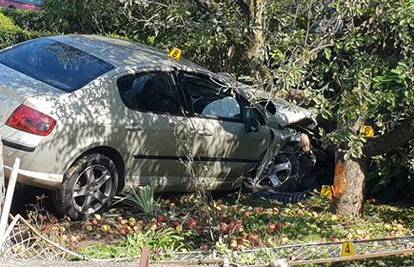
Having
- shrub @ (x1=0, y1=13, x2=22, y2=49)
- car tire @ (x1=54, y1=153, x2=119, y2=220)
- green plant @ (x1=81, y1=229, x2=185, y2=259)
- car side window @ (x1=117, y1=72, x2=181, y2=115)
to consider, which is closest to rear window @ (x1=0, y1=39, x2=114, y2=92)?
car side window @ (x1=117, y1=72, x2=181, y2=115)

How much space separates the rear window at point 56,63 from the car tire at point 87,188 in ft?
2.40

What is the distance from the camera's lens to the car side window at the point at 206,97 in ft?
23.6

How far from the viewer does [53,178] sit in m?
6.04

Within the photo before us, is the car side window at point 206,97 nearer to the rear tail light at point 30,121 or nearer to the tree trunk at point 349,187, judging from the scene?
the tree trunk at point 349,187

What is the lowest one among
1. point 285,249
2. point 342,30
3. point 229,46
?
point 285,249

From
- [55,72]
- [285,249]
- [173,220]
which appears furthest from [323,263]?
[55,72]

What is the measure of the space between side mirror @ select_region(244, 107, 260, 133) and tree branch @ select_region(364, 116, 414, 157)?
1776 millimetres

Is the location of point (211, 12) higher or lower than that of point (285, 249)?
higher

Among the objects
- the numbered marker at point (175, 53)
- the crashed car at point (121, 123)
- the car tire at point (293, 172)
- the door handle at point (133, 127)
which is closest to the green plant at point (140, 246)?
the crashed car at point (121, 123)

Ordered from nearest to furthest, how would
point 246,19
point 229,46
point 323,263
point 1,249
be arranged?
point 1,249, point 323,263, point 246,19, point 229,46

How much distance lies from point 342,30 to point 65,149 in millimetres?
2643

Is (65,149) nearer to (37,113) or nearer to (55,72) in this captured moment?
(37,113)

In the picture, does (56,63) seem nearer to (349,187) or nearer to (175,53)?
(175,53)

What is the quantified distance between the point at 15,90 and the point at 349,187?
3.29 m
